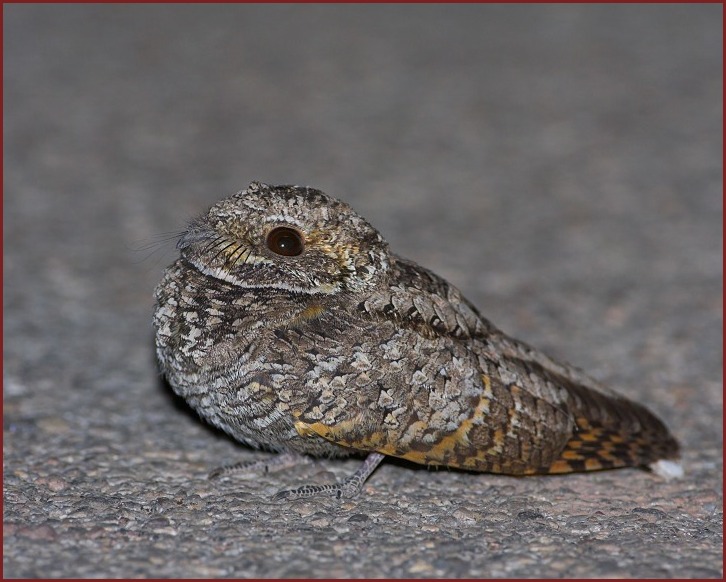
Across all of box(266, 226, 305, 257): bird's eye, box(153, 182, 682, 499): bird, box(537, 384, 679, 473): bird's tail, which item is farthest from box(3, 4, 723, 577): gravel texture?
box(266, 226, 305, 257): bird's eye

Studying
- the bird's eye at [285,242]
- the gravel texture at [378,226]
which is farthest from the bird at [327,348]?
the gravel texture at [378,226]

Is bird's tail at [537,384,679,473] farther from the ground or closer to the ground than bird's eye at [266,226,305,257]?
closer to the ground

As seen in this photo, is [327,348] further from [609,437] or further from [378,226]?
[378,226]

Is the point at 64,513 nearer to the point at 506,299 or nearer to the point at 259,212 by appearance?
the point at 259,212

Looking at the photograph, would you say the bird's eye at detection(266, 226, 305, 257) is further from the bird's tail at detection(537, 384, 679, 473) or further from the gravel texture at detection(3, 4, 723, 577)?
the bird's tail at detection(537, 384, 679, 473)

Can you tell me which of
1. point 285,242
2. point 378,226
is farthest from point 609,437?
point 378,226

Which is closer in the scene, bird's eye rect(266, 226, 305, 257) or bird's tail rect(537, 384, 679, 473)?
bird's eye rect(266, 226, 305, 257)

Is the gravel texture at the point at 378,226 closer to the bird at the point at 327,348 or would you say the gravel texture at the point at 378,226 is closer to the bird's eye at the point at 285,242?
the bird at the point at 327,348
